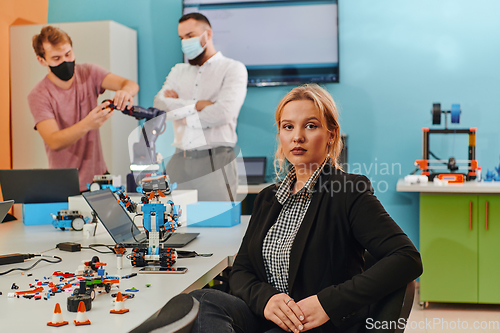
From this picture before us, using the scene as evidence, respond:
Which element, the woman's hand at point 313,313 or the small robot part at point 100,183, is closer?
the woman's hand at point 313,313

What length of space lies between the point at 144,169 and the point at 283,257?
91cm

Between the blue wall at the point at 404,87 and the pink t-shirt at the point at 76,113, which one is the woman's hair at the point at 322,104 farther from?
the pink t-shirt at the point at 76,113

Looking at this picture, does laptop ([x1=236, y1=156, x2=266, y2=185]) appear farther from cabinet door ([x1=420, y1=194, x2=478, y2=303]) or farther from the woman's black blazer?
the woman's black blazer

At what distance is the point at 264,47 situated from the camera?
3586 mm

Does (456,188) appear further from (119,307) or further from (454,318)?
(119,307)

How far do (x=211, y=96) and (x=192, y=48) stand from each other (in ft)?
1.43

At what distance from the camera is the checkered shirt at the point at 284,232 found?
4.06ft

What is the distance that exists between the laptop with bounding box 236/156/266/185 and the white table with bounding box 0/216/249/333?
1176 millimetres

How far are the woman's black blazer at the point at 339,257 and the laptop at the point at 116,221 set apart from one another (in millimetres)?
498

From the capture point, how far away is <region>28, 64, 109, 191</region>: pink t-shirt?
352 cm

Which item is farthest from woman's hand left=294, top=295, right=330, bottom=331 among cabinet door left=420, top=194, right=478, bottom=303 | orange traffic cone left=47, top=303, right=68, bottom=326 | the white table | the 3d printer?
the 3d printer

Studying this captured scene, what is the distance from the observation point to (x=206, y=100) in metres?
3.41

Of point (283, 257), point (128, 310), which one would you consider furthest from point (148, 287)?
point (283, 257)

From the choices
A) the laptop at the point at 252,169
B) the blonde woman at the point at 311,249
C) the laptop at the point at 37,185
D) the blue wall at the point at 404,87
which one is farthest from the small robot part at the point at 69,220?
the blue wall at the point at 404,87
